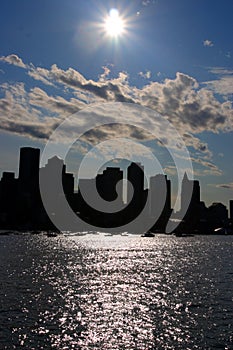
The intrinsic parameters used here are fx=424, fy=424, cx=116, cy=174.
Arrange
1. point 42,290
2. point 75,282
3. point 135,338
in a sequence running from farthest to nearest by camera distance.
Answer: point 75,282 < point 42,290 < point 135,338

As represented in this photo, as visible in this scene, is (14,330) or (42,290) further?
(42,290)

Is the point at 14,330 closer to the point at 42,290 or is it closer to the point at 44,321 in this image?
the point at 44,321

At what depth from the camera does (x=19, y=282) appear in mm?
Answer: 88312

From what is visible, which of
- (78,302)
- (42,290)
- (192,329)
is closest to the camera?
(192,329)

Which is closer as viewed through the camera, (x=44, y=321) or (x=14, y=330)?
(x=14, y=330)

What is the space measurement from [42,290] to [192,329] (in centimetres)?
3647

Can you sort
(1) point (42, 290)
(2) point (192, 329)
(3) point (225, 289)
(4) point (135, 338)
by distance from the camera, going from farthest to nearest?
(3) point (225, 289) → (1) point (42, 290) → (2) point (192, 329) → (4) point (135, 338)

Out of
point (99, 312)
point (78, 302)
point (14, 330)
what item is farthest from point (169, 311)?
point (14, 330)

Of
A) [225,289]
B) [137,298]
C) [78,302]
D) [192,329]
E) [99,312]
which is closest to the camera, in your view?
[192,329]

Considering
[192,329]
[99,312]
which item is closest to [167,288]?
[99,312]

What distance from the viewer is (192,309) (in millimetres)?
63781

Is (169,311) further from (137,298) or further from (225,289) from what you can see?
(225,289)

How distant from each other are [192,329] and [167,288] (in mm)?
35905

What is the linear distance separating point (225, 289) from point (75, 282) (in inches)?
1264
